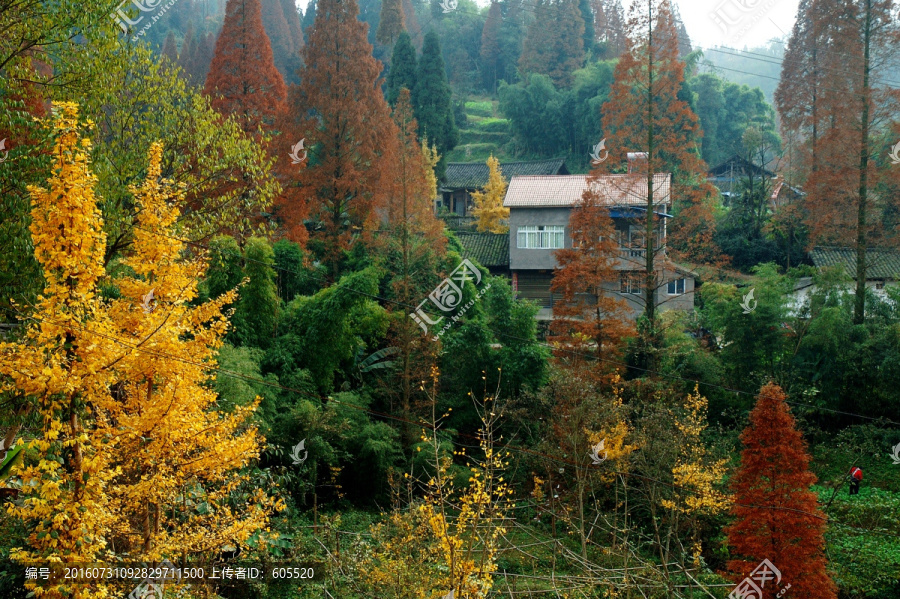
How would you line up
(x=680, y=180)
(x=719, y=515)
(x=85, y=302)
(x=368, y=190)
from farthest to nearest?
(x=368, y=190)
(x=680, y=180)
(x=719, y=515)
(x=85, y=302)

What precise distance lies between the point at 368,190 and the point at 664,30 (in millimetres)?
8760

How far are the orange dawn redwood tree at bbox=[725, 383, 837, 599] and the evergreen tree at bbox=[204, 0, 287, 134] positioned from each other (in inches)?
606

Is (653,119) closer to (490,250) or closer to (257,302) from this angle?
(490,250)

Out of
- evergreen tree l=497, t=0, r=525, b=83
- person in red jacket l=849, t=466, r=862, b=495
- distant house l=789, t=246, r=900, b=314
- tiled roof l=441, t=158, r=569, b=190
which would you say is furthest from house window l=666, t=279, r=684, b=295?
evergreen tree l=497, t=0, r=525, b=83

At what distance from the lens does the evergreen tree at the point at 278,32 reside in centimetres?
5455

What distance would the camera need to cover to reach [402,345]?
1598 cm

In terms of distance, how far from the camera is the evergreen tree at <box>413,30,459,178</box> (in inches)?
1427

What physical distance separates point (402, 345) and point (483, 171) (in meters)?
24.7

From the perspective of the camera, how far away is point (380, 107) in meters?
21.5

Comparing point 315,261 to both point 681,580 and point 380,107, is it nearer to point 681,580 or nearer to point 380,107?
point 380,107

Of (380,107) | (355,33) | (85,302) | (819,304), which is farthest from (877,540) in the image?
(355,33)
